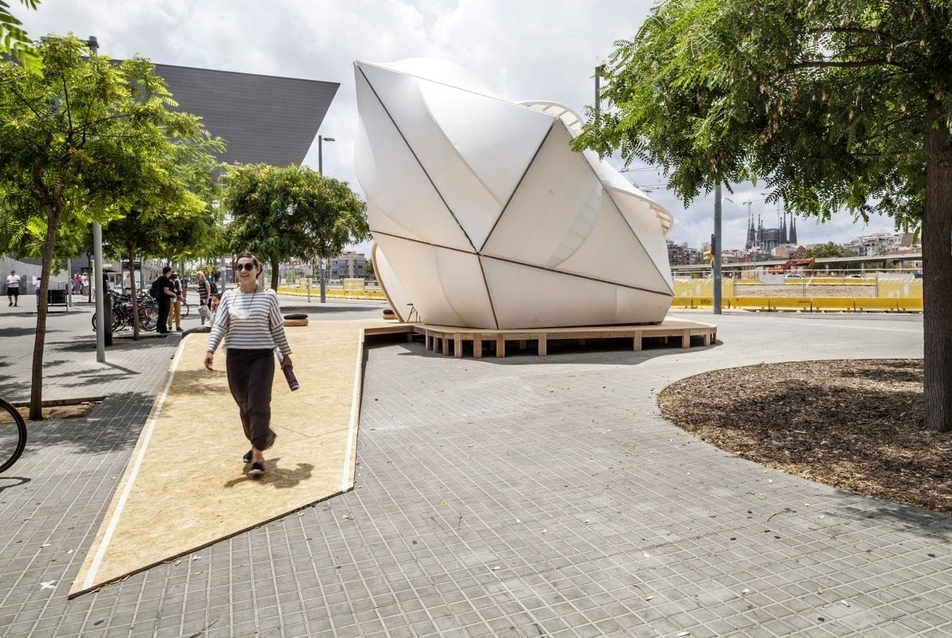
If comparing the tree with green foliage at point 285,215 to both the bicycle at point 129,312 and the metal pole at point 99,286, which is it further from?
the metal pole at point 99,286

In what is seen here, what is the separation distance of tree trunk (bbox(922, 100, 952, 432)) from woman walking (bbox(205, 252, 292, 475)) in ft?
Answer: 20.3

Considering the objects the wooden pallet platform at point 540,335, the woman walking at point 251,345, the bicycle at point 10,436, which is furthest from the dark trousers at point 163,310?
the woman walking at point 251,345

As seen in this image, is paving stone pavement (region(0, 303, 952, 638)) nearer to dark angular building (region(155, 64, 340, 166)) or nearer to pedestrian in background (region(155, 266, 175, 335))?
pedestrian in background (region(155, 266, 175, 335))

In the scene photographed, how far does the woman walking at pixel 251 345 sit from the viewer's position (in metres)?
4.99

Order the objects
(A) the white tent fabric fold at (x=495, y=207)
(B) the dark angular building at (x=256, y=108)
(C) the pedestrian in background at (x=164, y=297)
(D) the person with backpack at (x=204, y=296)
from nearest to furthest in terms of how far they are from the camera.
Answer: (A) the white tent fabric fold at (x=495, y=207) < (C) the pedestrian in background at (x=164, y=297) < (D) the person with backpack at (x=204, y=296) < (B) the dark angular building at (x=256, y=108)

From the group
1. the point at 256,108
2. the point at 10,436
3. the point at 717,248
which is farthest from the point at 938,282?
the point at 256,108

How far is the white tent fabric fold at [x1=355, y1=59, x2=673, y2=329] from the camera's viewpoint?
11.8 meters

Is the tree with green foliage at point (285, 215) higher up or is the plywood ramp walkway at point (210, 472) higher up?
the tree with green foliage at point (285, 215)

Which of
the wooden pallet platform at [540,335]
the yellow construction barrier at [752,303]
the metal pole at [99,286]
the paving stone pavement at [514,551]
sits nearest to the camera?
the paving stone pavement at [514,551]

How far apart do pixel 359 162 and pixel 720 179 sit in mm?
8834

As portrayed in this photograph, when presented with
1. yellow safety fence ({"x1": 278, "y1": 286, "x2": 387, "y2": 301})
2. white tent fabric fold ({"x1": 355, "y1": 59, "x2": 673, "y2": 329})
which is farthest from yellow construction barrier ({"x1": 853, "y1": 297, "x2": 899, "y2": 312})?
yellow safety fence ({"x1": 278, "y1": 286, "x2": 387, "y2": 301})

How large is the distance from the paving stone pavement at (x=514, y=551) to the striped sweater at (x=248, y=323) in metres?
1.40

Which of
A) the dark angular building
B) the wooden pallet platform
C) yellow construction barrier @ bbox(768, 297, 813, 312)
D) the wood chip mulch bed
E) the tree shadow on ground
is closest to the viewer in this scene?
the wood chip mulch bed

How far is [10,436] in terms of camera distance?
6.57m
